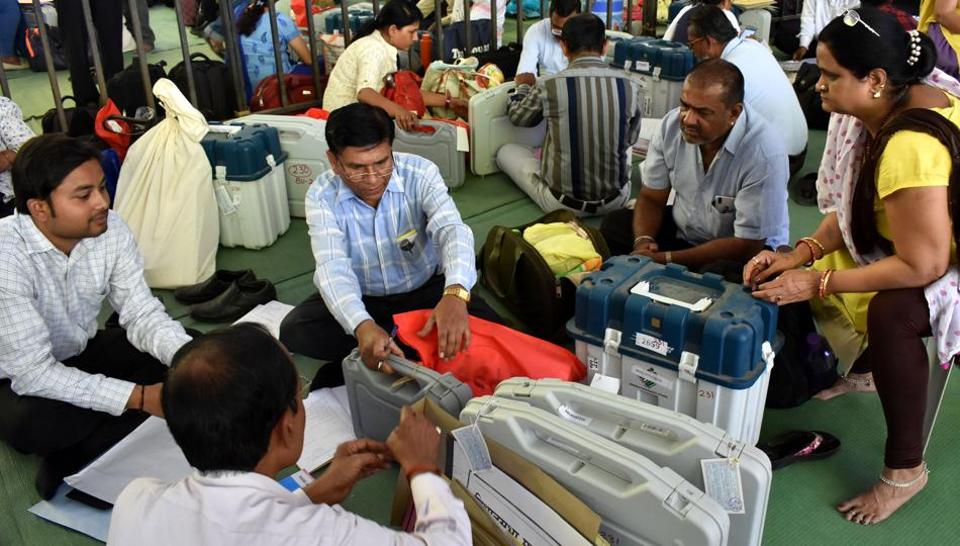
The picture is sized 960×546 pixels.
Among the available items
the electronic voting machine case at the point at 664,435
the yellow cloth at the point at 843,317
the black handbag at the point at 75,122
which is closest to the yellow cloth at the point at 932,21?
the yellow cloth at the point at 843,317

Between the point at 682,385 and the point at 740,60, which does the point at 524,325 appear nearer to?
the point at 682,385

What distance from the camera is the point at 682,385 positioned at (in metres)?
1.94

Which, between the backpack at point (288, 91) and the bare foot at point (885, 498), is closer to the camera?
the bare foot at point (885, 498)

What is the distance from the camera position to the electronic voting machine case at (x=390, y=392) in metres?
1.92

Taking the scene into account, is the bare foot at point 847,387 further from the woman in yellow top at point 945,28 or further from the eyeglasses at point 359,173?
the woman in yellow top at point 945,28

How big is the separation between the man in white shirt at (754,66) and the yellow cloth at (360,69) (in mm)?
1550

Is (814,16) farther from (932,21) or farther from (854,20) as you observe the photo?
(854,20)

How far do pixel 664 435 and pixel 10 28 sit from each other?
6607mm

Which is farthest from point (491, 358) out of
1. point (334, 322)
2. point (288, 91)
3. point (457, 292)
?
point (288, 91)

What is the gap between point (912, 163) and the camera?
6.14 feet

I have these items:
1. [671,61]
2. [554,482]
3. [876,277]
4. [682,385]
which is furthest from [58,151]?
[671,61]

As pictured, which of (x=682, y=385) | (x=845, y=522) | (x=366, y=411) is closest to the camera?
(x=682, y=385)

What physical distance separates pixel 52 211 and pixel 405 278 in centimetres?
104

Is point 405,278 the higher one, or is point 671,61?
point 671,61
